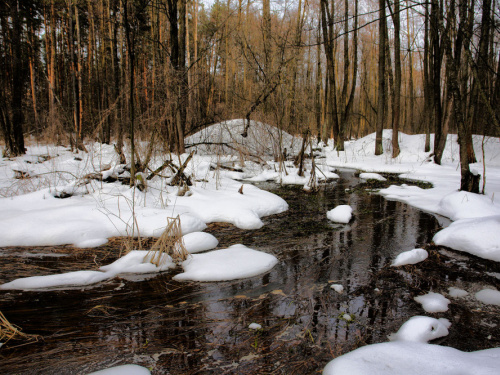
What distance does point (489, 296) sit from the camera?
2527 mm

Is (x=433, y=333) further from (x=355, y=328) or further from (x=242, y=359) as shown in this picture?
(x=242, y=359)

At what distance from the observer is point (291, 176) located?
842 cm

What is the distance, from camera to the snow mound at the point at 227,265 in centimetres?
286

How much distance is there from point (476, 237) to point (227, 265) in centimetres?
287

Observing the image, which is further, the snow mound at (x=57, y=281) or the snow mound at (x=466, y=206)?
the snow mound at (x=466, y=206)

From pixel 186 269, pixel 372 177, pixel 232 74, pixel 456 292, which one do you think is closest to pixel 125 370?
pixel 186 269

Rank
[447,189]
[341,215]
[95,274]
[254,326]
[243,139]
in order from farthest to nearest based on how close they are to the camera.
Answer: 1. [243,139]
2. [447,189]
3. [341,215]
4. [95,274]
5. [254,326]

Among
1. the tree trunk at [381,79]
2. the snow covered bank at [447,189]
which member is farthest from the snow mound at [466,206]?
the tree trunk at [381,79]

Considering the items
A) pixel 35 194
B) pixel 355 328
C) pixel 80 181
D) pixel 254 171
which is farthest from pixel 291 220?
pixel 254 171

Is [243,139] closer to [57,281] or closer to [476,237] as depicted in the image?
[476,237]

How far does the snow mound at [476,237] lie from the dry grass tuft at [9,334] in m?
4.19

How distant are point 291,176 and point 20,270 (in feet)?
21.6

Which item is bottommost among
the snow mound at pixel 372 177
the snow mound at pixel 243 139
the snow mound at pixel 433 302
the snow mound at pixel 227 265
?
the snow mound at pixel 433 302

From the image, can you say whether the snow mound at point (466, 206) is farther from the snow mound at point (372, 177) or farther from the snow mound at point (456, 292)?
the snow mound at point (372, 177)
